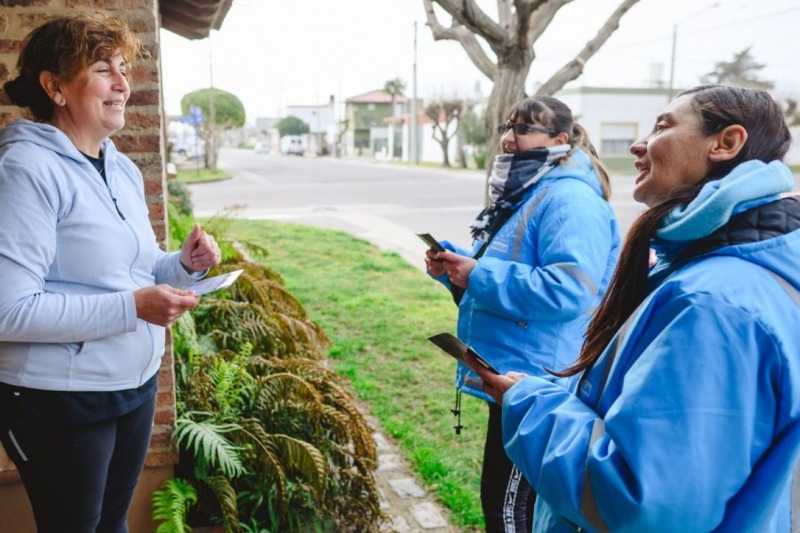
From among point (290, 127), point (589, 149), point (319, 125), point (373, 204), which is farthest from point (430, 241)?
point (290, 127)

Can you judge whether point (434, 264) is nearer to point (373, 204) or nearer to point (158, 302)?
point (158, 302)

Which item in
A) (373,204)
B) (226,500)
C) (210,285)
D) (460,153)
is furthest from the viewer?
(460,153)

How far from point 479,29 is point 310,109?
370ft

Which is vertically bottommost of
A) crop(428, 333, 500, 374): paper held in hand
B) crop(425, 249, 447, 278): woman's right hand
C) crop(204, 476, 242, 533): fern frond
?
crop(204, 476, 242, 533): fern frond

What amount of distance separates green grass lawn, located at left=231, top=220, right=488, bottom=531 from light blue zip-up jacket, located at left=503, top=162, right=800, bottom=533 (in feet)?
7.86

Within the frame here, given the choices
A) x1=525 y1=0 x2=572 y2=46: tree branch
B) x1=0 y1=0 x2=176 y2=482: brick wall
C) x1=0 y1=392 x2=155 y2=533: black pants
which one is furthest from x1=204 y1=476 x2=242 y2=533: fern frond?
x1=525 y1=0 x2=572 y2=46: tree branch

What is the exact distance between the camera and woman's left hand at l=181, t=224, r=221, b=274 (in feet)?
7.50

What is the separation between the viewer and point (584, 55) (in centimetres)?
567

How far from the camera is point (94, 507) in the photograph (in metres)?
1.95

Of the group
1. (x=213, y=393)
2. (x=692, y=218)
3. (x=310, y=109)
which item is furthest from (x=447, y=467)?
(x=310, y=109)

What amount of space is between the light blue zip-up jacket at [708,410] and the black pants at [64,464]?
135cm

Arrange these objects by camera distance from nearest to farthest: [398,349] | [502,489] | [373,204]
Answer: [502,489] < [398,349] < [373,204]

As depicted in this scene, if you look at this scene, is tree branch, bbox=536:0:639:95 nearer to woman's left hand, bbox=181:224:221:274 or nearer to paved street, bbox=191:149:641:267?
woman's left hand, bbox=181:224:221:274

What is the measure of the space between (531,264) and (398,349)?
12.4 ft
